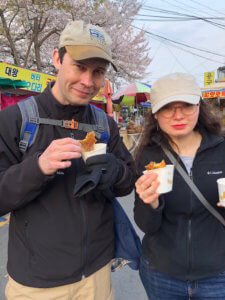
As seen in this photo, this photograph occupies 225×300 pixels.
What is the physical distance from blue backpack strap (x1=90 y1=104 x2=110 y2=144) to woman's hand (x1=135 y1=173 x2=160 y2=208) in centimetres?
46

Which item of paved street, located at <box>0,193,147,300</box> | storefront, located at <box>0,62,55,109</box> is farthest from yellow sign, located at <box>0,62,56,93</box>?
paved street, located at <box>0,193,147,300</box>

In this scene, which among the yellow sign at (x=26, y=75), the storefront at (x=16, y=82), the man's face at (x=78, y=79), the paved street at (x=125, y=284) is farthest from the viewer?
the yellow sign at (x=26, y=75)

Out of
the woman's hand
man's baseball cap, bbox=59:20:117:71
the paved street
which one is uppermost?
man's baseball cap, bbox=59:20:117:71

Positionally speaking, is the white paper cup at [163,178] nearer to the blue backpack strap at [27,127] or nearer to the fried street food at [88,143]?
the fried street food at [88,143]

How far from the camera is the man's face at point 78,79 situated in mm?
1435

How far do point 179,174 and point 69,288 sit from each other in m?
0.95

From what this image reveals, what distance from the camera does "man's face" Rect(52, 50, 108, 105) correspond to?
1435mm

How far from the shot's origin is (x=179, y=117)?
1.49 metres

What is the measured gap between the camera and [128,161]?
175cm

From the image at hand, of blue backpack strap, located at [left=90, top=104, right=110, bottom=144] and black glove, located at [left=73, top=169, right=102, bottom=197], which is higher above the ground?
blue backpack strap, located at [left=90, top=104, right=110, bottom=144]

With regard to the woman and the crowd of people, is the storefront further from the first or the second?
the woman

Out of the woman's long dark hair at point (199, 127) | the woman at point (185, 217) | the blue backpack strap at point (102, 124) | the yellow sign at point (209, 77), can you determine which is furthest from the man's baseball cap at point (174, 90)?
the yellow sign at point (209, 77)

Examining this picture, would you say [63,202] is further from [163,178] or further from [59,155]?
[163,178]

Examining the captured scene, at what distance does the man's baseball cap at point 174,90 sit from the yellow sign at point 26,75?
6237 millimetres
